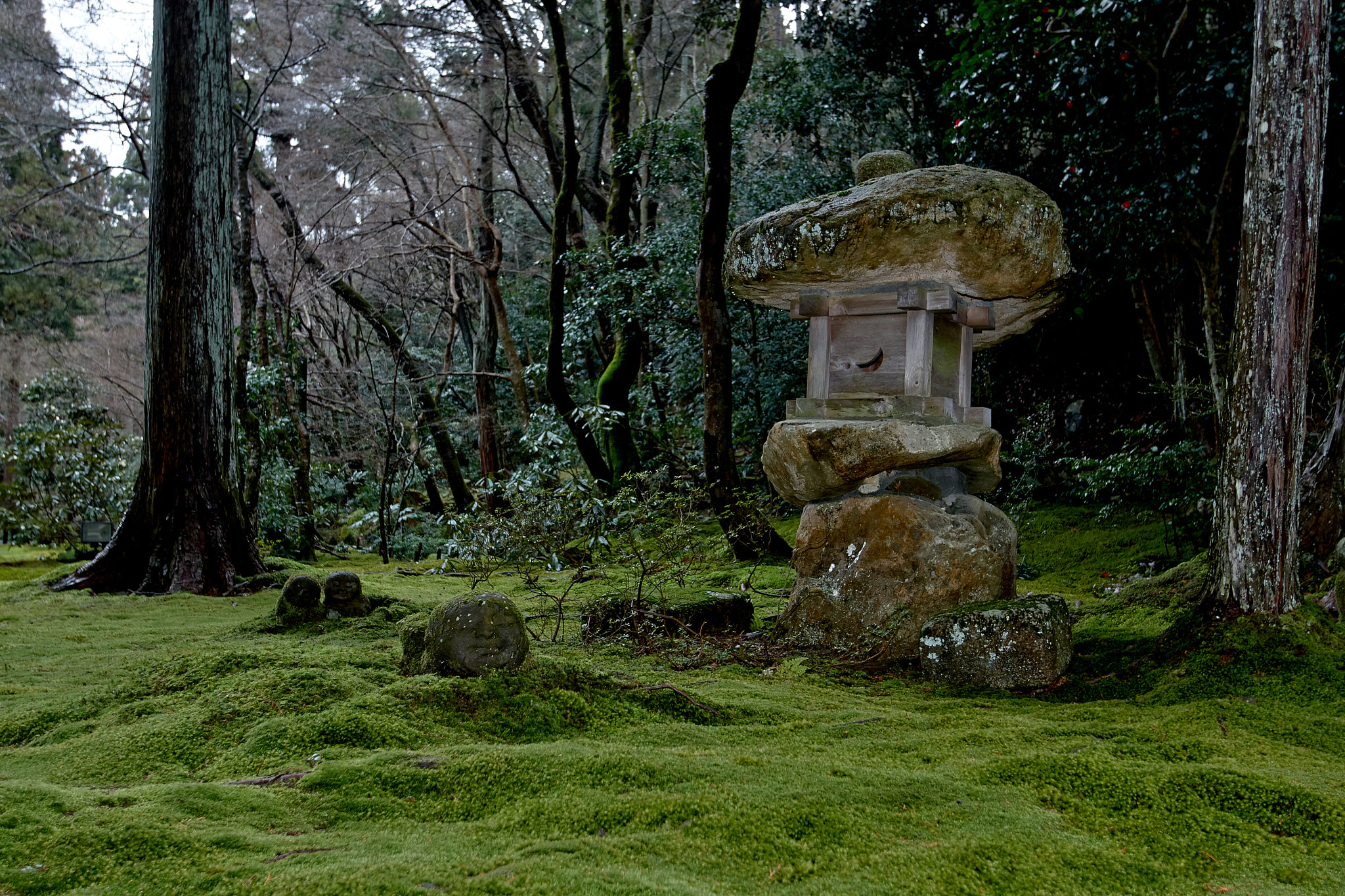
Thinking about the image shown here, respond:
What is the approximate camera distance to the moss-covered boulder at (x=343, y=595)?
16.7 feet

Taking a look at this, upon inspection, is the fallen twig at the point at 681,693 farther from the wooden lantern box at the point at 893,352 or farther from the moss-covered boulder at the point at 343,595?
the moss-covered boulder at the point at 343,595

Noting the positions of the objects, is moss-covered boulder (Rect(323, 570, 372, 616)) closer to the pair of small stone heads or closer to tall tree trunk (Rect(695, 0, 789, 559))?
the pair of small stone heads

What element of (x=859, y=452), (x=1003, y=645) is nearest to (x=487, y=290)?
(x=859, y=452)

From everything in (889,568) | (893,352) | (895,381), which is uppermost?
(893,352)

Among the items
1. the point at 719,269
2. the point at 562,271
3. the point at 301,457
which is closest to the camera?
the point at 719,269

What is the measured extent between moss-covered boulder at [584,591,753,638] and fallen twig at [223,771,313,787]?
2.66m

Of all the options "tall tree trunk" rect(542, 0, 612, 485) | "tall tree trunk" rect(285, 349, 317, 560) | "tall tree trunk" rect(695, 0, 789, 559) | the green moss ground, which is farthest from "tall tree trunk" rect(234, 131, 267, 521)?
the green moss ground

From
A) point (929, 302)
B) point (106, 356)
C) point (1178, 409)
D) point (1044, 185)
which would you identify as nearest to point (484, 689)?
point (929, 302)

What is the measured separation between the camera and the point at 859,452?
4.38 meters

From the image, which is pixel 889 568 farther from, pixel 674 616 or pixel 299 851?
pixel 299 851

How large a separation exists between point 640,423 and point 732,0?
5.87 meters

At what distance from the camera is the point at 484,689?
10.4 ft

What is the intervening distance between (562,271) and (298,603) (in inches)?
233

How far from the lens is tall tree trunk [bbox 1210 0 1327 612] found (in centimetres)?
361
